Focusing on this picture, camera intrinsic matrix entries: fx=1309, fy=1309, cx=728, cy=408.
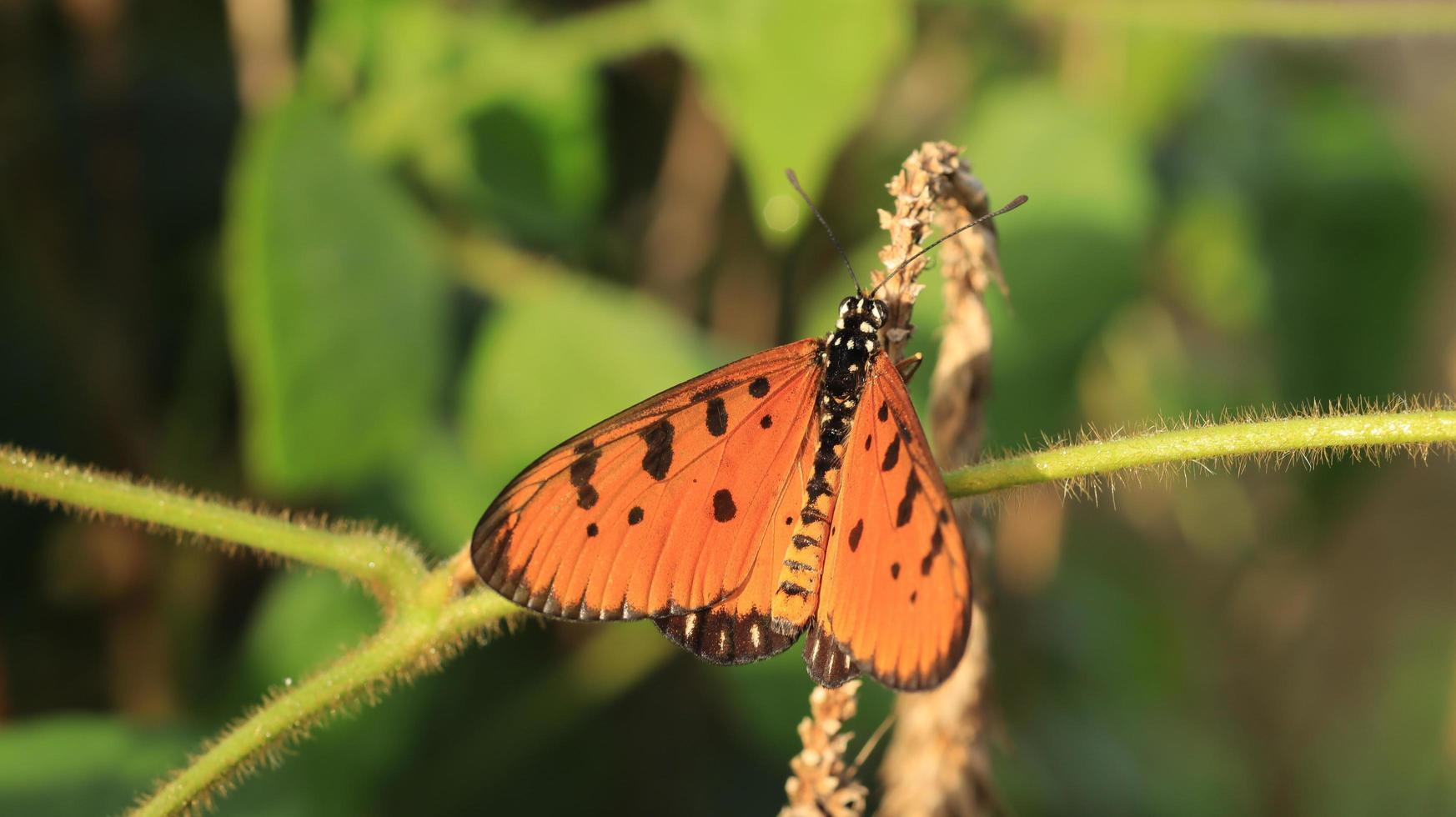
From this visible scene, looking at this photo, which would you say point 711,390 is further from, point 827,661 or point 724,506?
point 827,661

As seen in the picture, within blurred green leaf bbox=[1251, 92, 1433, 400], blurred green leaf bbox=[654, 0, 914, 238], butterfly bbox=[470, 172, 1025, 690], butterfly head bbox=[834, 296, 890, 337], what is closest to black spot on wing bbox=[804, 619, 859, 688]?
butterfly bbox=[470, 172, 1025, 690]

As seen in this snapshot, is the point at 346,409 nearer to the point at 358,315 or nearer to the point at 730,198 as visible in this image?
the point at 358,315

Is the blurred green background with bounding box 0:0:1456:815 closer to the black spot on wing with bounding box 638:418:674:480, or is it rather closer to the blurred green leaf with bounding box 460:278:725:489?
the blurred green leaf with bounding box 460:278:725:489

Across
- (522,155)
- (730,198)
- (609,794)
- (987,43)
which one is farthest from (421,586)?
(987,43)

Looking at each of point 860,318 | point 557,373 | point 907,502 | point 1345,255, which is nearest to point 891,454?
point 907,502

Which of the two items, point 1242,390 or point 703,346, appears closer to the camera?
point 703,346
